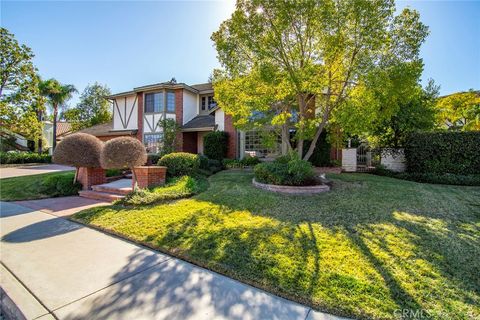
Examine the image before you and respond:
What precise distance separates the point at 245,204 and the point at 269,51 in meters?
5.69

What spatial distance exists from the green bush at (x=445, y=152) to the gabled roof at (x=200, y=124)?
1264cm

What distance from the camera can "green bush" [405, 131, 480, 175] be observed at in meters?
10.3

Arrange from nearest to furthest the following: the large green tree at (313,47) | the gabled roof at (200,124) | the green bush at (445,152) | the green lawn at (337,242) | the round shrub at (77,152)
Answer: the green lawn at (337,242)
the large green tree at (313,47)
the round shrub at (77,152)
the green bush at (445,152)
the gabled roof at (200,124)

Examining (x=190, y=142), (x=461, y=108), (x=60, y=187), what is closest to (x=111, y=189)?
(x=60, y=187)

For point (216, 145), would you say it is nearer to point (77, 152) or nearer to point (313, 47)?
point (77, 152)

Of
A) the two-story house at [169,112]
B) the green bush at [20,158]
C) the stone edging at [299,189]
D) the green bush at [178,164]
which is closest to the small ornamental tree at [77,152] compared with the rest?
the green bush at [178,164]

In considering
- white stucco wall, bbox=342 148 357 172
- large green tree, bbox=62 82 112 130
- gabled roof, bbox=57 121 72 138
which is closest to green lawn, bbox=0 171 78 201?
white stucco wall, bbox=342 148 357 172

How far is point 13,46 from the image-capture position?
1207cm

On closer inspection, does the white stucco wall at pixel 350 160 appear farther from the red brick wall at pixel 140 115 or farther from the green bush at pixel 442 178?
the red brick wall at pixel 140 115

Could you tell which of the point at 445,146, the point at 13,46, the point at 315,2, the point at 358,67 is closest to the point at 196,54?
the point at 315,2

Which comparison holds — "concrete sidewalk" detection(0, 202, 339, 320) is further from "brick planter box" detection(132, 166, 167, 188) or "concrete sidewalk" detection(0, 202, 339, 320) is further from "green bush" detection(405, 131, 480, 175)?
"green bush" detection(405, 131, 480, 175)

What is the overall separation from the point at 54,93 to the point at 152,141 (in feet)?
57.2

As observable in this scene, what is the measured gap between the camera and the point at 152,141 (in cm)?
1991

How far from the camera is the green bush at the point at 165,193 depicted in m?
7.19
